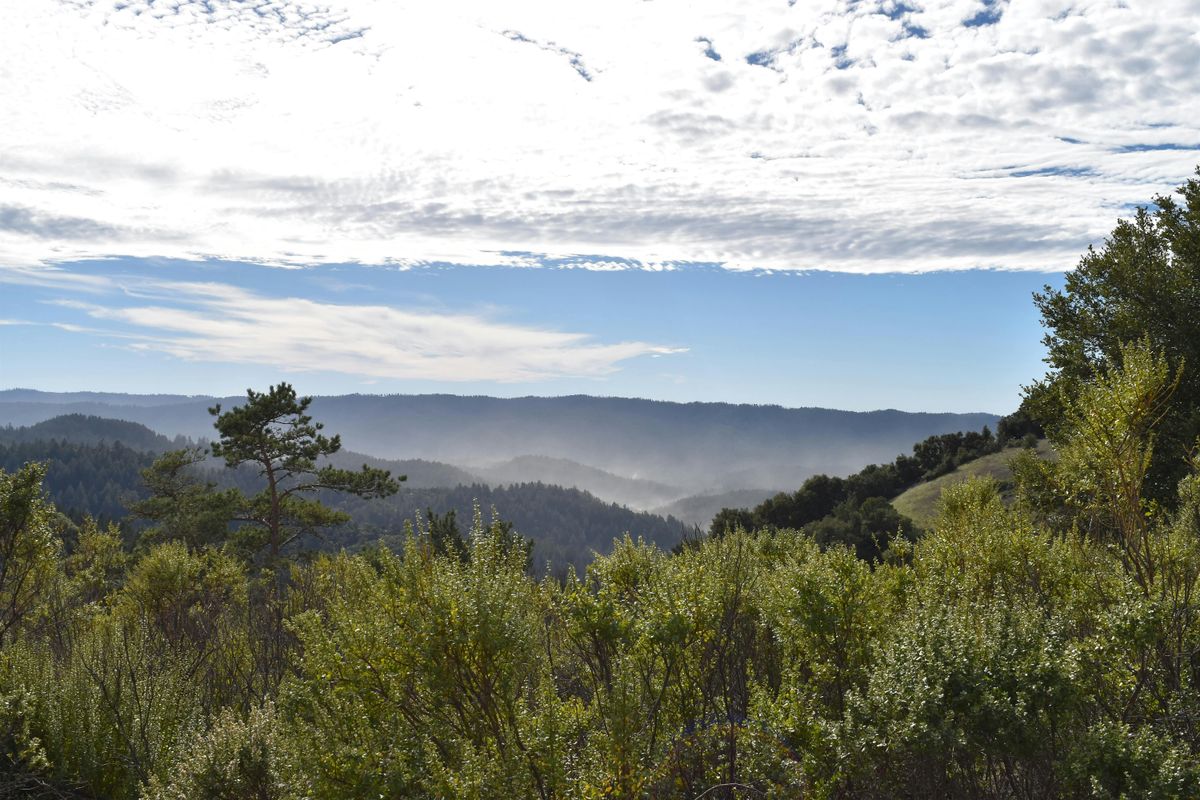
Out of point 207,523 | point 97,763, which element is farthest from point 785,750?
point 207,523

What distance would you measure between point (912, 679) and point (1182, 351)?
25560mm

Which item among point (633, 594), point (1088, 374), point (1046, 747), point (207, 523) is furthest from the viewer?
point (207, 523)

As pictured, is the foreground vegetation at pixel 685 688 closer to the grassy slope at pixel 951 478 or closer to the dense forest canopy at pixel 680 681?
the dense forest canopy at pixel 680 681

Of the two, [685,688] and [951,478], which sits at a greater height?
[951,478]

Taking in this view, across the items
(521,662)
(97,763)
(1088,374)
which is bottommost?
(97,763)

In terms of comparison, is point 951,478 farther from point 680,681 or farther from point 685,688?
point 680,681

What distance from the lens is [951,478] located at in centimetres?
6594

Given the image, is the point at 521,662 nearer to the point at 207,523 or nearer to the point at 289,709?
the point at 289,709

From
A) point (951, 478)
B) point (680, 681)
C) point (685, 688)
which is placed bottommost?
point (685, 688)

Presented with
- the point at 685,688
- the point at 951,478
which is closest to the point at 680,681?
the point at 685,688

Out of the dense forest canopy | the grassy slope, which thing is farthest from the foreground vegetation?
the grassy slope

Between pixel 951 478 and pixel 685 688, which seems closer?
pixel 685 688

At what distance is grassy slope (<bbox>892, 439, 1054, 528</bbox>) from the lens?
6316cm

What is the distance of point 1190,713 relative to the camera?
750 centimetres
